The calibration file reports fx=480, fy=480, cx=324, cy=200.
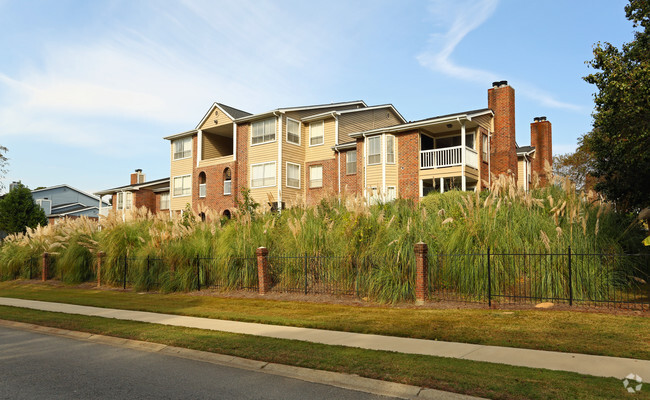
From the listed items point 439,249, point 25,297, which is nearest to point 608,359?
point 439,249

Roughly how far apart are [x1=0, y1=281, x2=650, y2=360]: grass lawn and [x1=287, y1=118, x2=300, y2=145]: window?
19645 millimetres

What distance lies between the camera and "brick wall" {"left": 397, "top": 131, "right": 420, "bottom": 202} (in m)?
27.8

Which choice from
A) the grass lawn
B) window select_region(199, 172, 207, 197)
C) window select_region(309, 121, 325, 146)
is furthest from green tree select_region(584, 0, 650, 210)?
window select_region(199, 172, 207, 197)

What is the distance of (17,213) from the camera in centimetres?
4444

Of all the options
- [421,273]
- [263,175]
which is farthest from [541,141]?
[421,273]

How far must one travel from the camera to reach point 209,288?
17203mm

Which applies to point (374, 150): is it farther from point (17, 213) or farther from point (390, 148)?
point (17, 213)

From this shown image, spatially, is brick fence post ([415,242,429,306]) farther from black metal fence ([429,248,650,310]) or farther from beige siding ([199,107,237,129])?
beige siding ([199,107,237,129])

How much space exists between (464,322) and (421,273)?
8.67 ft

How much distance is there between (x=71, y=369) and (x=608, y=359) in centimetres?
766

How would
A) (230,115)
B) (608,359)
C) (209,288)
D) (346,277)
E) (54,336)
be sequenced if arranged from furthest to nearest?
(230,115)
(209,288)
(346,277)
(54,336)
(608,359)

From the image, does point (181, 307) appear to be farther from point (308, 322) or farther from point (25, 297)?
point (25, 297)

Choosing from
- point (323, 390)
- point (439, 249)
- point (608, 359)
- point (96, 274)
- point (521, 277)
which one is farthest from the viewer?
point (96, 274)

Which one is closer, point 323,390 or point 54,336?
point 323,390
